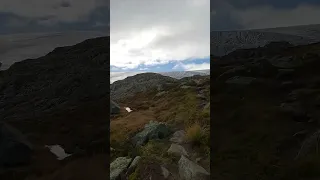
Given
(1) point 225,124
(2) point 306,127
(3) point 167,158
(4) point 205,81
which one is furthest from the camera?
(4) point 205,81

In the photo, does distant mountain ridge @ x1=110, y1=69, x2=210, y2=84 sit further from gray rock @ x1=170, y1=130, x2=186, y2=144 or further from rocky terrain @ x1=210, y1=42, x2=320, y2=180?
rocky terrain @ x1=210, y1=42, x2=320, y2=180

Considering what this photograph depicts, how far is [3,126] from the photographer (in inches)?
137

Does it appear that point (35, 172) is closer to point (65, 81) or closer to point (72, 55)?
point (65, 81)

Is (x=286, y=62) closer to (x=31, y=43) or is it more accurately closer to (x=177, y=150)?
(x=177, y=150)

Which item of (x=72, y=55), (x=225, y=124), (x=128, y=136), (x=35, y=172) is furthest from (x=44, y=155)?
(x=225, y=124)

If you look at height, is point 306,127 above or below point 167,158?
above

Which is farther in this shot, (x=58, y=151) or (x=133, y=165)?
(x=133, y=165)

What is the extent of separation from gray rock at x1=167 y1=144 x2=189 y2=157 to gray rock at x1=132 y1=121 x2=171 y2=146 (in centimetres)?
20

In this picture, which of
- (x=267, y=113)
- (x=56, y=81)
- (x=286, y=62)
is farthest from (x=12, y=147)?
(x=286, y=62)

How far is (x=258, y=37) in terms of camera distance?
3.71 metres

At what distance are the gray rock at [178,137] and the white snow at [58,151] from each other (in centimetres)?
146

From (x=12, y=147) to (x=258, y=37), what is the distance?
8.89 ft

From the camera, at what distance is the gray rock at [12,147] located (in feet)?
11.3

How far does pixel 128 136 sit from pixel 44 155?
140 cm
